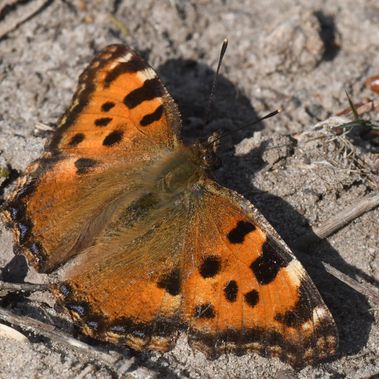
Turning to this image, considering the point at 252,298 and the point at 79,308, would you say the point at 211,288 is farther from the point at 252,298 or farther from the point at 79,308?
the point at 79,308

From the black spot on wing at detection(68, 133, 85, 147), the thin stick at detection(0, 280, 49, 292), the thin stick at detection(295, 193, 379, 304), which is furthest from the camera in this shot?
the black spot on wing at detection(68, 133, 85, 147)

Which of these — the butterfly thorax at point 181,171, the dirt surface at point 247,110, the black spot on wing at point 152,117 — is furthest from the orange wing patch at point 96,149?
the dirt surface at point 247,110

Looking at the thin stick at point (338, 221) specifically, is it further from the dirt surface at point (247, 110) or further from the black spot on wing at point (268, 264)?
the black spot on wing at point (268, 264)

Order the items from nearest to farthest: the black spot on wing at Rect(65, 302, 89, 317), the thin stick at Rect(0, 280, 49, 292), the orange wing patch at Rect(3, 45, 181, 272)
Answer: the black spot on wing at Rect(65, 302, 89, 317) < the thin stick at Rect(0, 280, 49, 292) < the orange wing patch at Rect(3, 45, 181, 272)

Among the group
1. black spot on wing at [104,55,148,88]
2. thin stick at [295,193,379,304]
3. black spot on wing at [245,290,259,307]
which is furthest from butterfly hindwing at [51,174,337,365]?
black spot on wing at [104,55,148,88]

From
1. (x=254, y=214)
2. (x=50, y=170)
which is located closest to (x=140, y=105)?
(x=50, y=170)

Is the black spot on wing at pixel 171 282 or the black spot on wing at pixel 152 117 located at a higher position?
the black spot on wing at pixel 152 117

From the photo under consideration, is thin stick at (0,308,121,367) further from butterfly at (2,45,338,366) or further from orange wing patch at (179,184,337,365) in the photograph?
orange wing patch at (179,184,337,365)

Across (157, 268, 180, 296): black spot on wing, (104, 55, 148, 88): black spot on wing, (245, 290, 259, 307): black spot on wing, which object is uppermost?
(104, 55, 148, 88): black spot on wing
